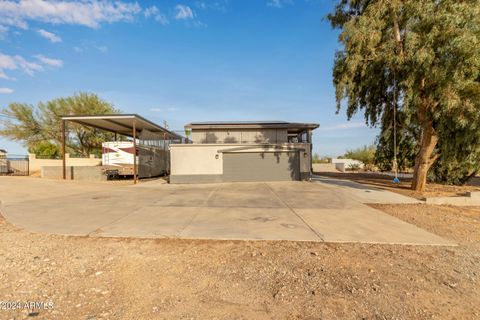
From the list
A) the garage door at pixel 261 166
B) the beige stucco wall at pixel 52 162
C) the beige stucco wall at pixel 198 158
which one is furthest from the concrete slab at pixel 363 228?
the beige stucco wall at pixel 52 162

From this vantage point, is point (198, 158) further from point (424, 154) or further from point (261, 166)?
point (424, 154)

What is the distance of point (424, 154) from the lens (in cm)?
1278

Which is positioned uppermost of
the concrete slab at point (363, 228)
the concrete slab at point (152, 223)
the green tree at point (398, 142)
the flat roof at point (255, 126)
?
the flat roof at point (255, 126)

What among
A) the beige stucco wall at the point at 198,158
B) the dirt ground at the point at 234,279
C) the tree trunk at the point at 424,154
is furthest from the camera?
the beige stucco wall at the point at 198,158

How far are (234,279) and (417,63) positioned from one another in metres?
12.0

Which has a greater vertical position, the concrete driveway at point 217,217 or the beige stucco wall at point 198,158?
the beige stucco wall at point 198,158

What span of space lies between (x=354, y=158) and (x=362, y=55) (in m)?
34.8

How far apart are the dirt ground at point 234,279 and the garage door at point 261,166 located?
12.2 meters

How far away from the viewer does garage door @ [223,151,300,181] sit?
688 inches

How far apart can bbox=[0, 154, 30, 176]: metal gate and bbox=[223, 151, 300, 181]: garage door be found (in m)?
20.0

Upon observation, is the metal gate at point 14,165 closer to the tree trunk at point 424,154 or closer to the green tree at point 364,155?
the tree trunk at point 424,154

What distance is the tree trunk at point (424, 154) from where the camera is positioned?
12234 millimetres

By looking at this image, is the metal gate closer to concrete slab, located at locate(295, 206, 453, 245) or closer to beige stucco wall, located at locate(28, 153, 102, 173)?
beige stucco wall, located at locate(28, 153, 102, 173)

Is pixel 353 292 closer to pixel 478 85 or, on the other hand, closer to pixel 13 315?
pixel 13 315
